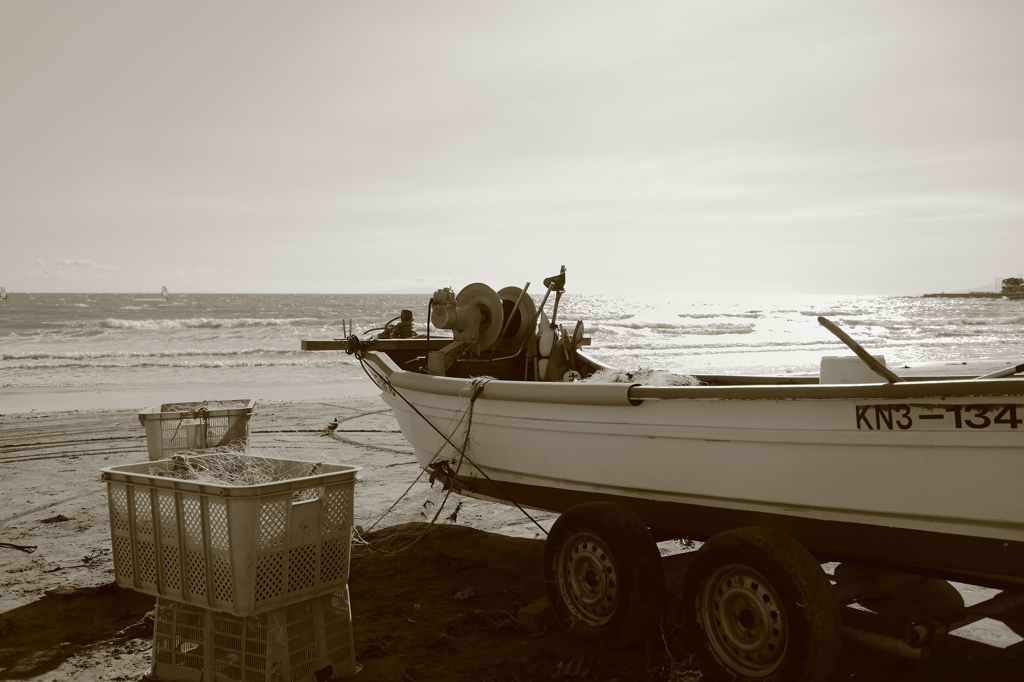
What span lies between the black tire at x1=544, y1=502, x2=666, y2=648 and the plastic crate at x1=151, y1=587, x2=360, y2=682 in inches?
46.3

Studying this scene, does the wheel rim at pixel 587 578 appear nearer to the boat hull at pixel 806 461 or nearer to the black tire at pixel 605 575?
the black tire at pixel 605 575

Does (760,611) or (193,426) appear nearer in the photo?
(760,611)

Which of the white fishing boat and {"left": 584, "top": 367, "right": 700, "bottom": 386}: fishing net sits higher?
{"left": 584, "top": 367, "right": 700, "bottom": 386}: fishing net

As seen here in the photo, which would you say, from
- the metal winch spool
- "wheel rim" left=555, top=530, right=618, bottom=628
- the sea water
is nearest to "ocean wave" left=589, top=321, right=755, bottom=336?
the sea water

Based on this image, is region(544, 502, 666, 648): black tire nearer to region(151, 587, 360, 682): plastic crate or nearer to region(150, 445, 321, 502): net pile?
region(151, 587, 360, 682): plastic crate

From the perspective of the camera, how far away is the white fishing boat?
10.1ft

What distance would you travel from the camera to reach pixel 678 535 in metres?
4.19

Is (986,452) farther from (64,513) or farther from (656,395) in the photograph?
(64,513)

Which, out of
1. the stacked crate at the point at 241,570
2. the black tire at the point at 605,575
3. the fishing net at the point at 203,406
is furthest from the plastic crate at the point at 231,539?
the fishing net at the point at 203,406

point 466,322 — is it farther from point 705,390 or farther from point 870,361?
point 870,361

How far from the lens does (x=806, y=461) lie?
3496mm

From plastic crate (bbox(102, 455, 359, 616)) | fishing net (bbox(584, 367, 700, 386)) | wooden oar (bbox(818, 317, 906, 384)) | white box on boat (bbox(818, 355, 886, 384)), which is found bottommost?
plastic crate (bbox(102, 455, 359, 616))

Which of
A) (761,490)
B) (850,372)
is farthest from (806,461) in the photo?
(850,372)

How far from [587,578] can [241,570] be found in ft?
6.06
